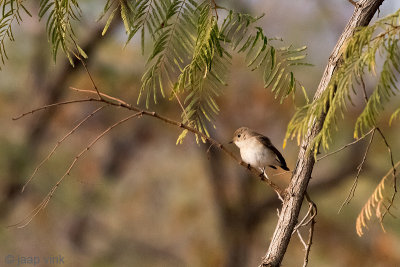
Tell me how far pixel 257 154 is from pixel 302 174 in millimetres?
1557

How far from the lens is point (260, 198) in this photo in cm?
884

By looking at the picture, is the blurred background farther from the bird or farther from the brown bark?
the brown bark

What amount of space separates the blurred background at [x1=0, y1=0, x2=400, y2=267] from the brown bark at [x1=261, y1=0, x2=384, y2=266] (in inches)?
195

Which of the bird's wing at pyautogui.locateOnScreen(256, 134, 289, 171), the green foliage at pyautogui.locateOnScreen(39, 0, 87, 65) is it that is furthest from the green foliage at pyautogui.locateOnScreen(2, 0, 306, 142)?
the bird's wing at pyautogui.locateOnScreen(256, 134, 289, 171)

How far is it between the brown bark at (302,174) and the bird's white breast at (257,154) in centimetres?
152

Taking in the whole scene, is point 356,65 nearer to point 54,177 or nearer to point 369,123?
point 369,123

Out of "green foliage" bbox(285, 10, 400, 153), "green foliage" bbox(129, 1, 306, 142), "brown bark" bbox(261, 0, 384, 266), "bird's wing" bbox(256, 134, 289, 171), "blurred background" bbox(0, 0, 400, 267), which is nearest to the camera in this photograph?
"green foliage" bbox(285, 10, 400, 153)

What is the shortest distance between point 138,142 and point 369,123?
10.1 metres

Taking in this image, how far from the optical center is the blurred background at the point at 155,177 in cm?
766

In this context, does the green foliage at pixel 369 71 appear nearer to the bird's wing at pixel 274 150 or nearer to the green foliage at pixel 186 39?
the green foliage at pixel 186 39

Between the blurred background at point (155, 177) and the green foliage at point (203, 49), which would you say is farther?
the blurred background at point (155, 177)

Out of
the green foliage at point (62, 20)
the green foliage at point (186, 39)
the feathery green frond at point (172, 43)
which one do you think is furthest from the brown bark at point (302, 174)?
the green foliage at point (62, 20)

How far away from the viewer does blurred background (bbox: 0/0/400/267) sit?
25.1ft

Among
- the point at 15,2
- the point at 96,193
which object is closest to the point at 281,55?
the point at 15,2
